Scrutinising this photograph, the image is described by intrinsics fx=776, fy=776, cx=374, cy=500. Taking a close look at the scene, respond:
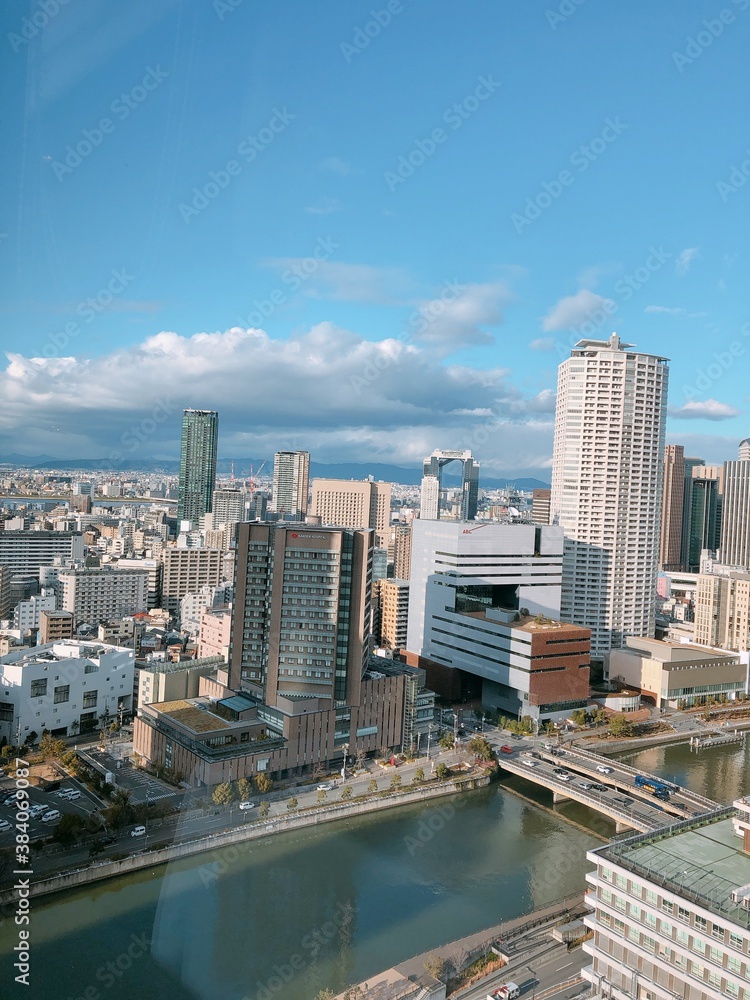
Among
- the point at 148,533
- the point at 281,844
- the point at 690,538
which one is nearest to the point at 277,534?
the point at 281,844

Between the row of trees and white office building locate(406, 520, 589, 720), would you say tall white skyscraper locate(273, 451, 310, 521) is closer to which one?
white office building locate(406, 520, 589, 720)

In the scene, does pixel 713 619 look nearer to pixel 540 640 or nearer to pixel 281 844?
pixel 540 640

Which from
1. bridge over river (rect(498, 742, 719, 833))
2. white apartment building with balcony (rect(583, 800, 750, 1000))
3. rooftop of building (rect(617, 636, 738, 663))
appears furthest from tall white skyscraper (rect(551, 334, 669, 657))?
white apartment building with balcony (rect(583, 800, 750, 1000))

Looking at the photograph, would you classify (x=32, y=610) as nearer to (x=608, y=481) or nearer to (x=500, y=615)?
(x=500, y=615)

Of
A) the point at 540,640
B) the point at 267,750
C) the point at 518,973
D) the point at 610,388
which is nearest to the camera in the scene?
the point at 518,973

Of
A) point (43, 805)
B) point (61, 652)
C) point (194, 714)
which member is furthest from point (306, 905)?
point (61, 652)

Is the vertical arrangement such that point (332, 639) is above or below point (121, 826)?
above
